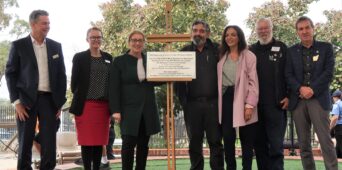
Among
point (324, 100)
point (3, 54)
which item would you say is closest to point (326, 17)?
point (324, 100)

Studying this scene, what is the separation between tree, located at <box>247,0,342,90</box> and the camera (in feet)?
61.8

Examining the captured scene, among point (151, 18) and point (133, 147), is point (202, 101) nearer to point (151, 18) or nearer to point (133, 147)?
point (133, 147)

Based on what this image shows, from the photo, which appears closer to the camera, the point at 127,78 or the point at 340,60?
the point at 127,78

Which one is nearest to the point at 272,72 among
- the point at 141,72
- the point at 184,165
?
the point at 141,72

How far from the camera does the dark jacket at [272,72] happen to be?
5.37 m

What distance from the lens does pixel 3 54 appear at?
32.9 metres

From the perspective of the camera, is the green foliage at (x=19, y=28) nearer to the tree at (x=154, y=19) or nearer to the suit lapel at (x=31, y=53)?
the tree at (x=154, y=19)

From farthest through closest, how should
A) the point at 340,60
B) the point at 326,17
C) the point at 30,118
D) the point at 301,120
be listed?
the point at 326,17 < the point at 340,60 < the point at 301,120 < the point at 30,118

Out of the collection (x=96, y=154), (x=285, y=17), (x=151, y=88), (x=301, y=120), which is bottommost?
(x=96, y=154)

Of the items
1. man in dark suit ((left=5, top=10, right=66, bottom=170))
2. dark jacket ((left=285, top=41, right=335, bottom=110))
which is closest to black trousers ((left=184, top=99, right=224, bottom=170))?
dark jacket ((left=285, top=41, right=335, bottom=110))

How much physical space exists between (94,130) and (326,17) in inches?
733

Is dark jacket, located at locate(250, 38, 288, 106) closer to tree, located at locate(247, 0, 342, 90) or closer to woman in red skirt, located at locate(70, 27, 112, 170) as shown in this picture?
woman in red skirt, located at locate(70, 27, 112, 170)

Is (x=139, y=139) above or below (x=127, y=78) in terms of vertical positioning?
below

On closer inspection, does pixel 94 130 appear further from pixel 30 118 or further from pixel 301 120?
pixel 301 120
